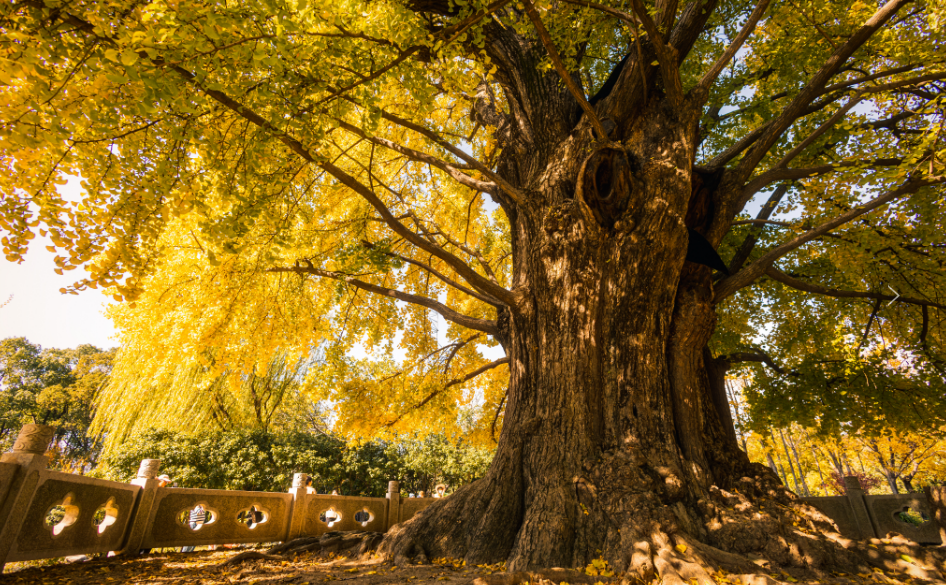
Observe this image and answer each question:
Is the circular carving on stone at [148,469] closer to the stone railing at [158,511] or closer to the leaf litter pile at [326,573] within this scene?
the stone railing at [158,511]

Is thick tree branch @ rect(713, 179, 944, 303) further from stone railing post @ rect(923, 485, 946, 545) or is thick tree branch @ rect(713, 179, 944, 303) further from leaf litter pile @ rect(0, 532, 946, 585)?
stone railing post @ rect(923, 485, 946, 545)

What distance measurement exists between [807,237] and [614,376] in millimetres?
2532

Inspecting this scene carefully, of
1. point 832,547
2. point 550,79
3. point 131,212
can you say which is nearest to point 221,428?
point 131,212

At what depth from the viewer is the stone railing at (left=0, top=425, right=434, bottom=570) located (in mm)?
4055

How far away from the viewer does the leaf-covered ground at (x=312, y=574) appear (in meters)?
2.93

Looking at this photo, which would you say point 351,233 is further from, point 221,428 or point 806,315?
point 221,428

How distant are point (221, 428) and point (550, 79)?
47.7 feet

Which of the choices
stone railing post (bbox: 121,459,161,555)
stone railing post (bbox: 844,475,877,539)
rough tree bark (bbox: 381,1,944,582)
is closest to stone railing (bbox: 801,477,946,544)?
stone railing post (bbox: 844,475,877,539)

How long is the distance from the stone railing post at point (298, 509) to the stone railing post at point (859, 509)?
36.1 ft

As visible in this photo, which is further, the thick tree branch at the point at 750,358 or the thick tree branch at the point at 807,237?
the thick tree branch at the point at 750,358

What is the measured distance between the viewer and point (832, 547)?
10.8ft

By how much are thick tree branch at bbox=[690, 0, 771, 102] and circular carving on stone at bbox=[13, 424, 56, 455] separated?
312 inches

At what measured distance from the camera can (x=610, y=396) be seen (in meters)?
4.39

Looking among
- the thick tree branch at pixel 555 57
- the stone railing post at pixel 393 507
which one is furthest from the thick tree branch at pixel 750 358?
the stone railing post at pixel 393 507
